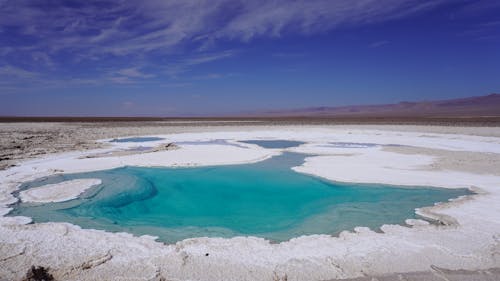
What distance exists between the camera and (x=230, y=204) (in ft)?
20.9

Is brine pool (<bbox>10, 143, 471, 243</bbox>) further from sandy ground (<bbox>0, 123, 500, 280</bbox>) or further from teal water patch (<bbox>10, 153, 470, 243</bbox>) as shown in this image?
sandy ground (<bbox>0, 123, 500, 280</bbox>)

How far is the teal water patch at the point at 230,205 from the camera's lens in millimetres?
4906

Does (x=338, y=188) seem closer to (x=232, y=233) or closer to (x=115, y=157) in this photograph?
(x=232, y=233)

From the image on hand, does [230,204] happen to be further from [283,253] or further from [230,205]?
[283,253]

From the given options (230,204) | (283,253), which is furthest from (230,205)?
(283,253)

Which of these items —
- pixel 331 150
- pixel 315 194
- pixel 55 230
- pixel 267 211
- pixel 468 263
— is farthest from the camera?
pixel 331 150

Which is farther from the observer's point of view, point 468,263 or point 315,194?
point 315,194

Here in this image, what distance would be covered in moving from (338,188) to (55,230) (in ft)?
17.1

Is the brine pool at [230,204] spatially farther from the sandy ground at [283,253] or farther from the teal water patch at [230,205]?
the sandy ground at [283,253]

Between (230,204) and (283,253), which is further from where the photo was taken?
(230,204)

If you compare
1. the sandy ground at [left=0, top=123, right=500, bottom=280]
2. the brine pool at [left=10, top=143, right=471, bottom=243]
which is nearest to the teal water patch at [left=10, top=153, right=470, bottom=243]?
the brine pool at [left=10, top=143, right=471, bottom=243]

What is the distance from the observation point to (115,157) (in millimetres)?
11000

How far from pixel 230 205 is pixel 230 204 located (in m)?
0.07

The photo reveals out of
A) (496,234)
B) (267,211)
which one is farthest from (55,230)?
(496,234)
